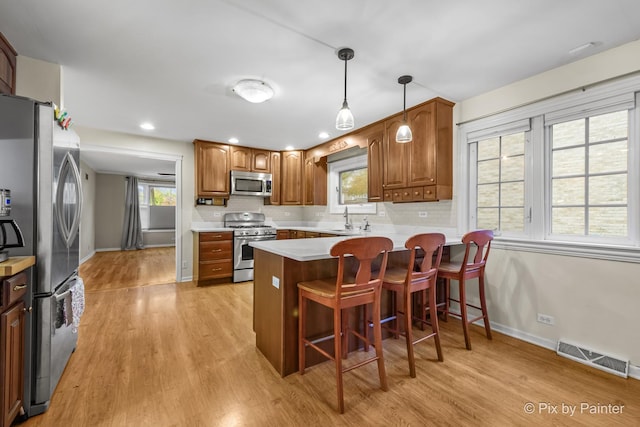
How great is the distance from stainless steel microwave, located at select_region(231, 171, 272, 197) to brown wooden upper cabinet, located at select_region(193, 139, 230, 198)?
135mm

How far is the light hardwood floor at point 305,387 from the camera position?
1567 millimetres

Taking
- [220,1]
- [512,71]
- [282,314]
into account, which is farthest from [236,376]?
[512,71]

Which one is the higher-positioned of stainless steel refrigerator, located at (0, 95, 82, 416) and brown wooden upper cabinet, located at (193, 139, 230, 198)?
brown wooden upper cabinet, located at (193, 139, 230, 198)

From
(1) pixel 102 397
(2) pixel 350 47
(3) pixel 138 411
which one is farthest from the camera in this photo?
(2) pixel 350 47

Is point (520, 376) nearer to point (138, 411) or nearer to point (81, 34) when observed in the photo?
point (138, 411)

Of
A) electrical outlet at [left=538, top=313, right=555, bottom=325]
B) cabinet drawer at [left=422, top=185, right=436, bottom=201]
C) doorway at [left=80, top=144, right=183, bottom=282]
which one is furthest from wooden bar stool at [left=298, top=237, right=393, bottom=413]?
doorway at [left=80, top=144, right=183, bottom=282]

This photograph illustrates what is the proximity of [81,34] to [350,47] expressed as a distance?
6.18 ft

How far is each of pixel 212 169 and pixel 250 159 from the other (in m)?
0.73

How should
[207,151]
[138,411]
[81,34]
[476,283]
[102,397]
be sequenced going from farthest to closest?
1. [207,151]
2. [476,283]
3. [81,34]
4. [102,397]
5. [138,411]

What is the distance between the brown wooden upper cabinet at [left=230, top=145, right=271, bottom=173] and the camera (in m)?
4.97

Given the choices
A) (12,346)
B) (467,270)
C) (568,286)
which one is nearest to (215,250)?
(12,346)

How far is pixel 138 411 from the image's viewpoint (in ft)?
5.30

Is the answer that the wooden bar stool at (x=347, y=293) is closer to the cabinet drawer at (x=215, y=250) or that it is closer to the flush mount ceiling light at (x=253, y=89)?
the flush mount ceiling light at (x=253, y=89)

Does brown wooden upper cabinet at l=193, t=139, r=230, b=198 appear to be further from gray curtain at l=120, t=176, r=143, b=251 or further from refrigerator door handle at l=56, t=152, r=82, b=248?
gray curtain at l=120, t=176, r=143, b=251
